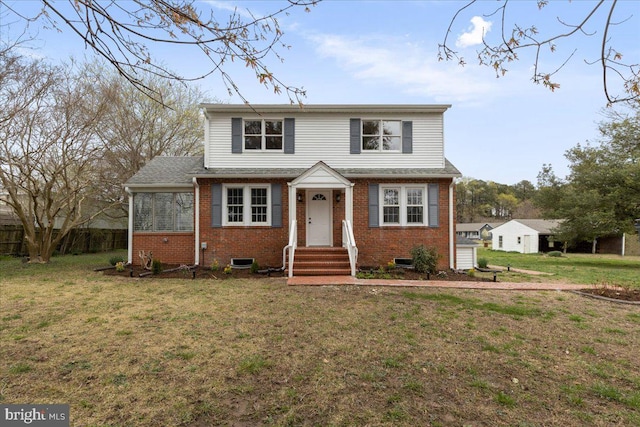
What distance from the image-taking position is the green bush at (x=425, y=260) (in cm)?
1068

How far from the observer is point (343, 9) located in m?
3.88

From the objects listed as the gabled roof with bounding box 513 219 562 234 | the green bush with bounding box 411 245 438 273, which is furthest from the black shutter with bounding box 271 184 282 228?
the gabled roof with bounding box 513 219 562 234

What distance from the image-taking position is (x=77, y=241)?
2025cm

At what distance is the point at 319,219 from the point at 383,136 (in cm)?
369

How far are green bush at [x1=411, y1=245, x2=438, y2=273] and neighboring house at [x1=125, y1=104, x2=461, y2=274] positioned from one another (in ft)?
2.70

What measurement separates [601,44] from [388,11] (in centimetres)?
206

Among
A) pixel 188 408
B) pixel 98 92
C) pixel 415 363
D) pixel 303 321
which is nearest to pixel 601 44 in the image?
pixel 415 363

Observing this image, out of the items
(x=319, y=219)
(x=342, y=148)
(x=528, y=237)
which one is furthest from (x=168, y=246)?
(x=528, y=237)

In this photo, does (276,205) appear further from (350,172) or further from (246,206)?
(350,172)

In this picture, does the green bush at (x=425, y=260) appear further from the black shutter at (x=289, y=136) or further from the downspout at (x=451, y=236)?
the black shutter at (x=289, y=136)

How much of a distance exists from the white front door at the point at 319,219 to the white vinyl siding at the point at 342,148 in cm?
115

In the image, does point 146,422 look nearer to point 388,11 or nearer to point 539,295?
point 388,11

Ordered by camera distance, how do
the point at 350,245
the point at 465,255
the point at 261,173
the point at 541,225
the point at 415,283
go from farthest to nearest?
the point at 541,225, the point at 465,255, the point at 261,173, the point at 350,245, the point at 415,283

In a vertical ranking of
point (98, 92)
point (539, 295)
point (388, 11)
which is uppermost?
point (98, 92)
